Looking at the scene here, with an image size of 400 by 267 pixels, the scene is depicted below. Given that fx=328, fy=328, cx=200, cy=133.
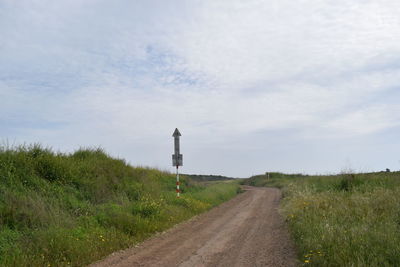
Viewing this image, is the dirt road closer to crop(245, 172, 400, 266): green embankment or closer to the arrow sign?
crop(245, 172, 400, 266): green embankment

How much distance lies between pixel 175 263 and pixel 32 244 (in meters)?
3.50

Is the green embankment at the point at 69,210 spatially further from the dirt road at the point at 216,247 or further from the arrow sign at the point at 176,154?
the arrow sign at the point at 176,154

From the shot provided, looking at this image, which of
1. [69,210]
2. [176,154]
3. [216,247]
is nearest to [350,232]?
[216,247]

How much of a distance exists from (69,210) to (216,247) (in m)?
5.51

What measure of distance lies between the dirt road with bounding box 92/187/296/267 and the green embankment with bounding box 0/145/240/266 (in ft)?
2.48

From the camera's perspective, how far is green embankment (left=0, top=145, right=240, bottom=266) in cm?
791

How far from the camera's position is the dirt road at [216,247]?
776cm

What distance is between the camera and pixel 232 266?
7.32 m

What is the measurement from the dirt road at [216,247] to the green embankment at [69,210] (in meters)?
0.75

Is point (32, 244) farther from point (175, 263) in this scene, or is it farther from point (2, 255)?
point (175, 263)

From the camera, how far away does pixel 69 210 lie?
11430mm

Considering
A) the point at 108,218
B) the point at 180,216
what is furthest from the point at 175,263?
the point at 180,216

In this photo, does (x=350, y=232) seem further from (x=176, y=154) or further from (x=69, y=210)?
(x=176, y=154)

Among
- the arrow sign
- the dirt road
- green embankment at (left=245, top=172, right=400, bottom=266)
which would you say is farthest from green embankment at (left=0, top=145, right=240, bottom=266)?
green embankment at (left=245, top=172, right=400, bottom=266)
